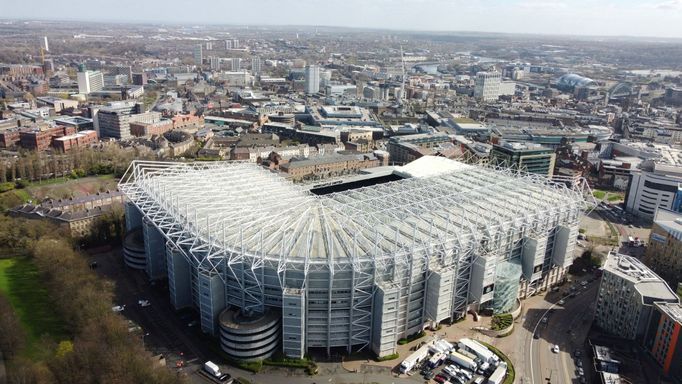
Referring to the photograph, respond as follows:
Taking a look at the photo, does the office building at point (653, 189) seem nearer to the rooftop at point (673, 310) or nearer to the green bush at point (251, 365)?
the rooftop at point (673, 310)

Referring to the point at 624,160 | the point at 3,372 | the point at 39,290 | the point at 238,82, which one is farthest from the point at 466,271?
the point at 238,82

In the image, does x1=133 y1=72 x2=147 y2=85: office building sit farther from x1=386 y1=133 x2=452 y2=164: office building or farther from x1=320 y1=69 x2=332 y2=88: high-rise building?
x1=386 y1=133 x2=452 y2=164: office building

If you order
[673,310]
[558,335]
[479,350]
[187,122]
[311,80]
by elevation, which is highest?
[311,80]

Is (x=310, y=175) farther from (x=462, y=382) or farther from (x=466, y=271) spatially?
(x=462, y=382)

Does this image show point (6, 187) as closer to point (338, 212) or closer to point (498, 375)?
point (338, 212)

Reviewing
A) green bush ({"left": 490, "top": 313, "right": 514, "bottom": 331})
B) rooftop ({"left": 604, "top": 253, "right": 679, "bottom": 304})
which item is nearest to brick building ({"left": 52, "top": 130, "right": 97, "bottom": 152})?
green bush ({"left": 490, "top": 313, "right": 514, "bottom": 331})

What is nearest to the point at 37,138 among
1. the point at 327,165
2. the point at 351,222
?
the point at 327,165
